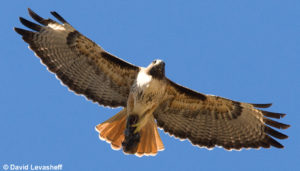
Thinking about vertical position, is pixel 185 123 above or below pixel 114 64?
below

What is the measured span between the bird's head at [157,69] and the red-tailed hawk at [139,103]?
0.02 metres

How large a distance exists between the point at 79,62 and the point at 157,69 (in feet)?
6.53

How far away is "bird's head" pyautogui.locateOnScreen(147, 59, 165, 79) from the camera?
15.9 m

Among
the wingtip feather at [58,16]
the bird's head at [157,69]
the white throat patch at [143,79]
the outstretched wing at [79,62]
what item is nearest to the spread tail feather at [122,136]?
the outstretched wing at [79,62]

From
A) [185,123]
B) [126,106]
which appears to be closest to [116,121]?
[126,106]

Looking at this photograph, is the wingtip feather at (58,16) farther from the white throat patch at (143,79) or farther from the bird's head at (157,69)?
the bird's head at (157,69)

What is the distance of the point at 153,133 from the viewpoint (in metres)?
16.7

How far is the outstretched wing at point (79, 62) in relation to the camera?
1625 centimetres

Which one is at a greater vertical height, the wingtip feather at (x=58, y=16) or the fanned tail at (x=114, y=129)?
the wingtip feather at (x=58, y=16)

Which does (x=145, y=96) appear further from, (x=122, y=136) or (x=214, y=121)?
(x=214, y=121)

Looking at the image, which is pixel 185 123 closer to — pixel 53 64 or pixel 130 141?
pixel 130 141

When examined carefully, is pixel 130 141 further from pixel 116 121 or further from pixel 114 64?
pixel 114 64

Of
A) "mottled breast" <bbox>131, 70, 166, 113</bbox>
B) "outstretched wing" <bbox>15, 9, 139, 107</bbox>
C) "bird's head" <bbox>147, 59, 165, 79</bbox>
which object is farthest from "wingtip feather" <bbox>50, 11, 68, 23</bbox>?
"bird's head" <bbox>147, 59, 165, 79</bbox>

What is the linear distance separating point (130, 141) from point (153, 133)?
67 centimetres
